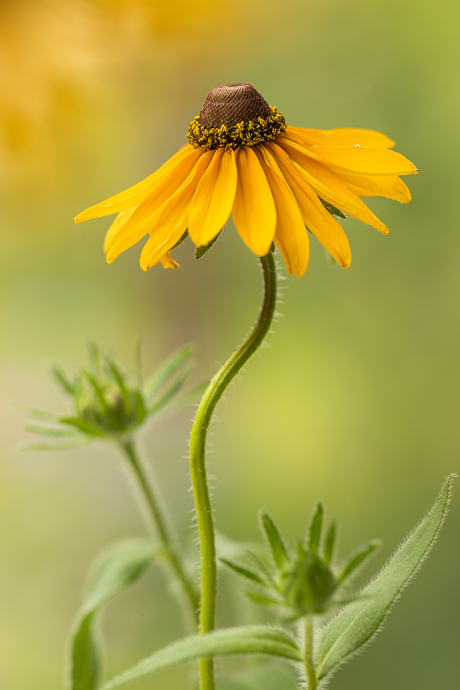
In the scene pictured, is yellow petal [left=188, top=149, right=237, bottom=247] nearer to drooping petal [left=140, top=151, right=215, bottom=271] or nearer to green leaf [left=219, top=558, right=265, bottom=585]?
drooping petal [left=140, top=151, right=215, bottom=271]

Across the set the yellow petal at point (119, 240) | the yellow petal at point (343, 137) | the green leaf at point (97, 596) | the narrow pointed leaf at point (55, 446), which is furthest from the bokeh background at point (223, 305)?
the yellow petal at point (119, 240)

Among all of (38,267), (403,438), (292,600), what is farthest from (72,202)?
(292,600)

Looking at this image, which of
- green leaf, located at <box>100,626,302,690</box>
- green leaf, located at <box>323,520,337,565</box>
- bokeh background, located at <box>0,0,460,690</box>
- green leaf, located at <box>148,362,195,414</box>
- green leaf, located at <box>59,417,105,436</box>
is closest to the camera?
green leaf, located at <box>100,626,302,690</box>

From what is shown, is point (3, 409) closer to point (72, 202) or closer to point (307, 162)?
point (72, 202)

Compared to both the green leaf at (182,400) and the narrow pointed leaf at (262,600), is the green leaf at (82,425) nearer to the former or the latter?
the green leaf at (182,400)

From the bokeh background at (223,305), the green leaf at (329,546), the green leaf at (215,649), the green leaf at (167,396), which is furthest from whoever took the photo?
the bokeh background at (223,305)

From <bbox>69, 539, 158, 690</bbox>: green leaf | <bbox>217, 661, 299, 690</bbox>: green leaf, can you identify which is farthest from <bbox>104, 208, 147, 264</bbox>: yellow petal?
<bbox>217, 661, 299, 690</bbox>: green leaf
